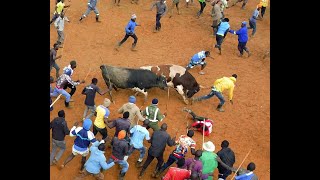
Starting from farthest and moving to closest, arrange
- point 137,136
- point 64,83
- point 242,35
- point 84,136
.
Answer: point 242,35
point 64,83
point 137,136
point 84,136

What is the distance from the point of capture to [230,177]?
1092 centimetres

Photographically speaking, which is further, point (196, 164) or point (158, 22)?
point (158, 22)

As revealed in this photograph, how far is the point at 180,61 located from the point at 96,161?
26.4 ft

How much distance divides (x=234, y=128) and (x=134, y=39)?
5903 millimetres

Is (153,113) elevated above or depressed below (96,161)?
above

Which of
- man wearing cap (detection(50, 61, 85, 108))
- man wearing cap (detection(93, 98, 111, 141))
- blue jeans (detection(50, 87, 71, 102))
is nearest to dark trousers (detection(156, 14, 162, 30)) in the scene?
man wearing cap (detection(50, 61, 85, 108))

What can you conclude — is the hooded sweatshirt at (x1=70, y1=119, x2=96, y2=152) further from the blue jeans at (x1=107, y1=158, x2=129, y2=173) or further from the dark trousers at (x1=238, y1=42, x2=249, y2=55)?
the dark trousers at (x1=238, y1=42, x2=249, y2=55)

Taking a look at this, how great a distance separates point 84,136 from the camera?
9.44m

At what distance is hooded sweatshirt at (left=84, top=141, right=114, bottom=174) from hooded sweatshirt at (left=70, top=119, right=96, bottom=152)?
0.75 ft

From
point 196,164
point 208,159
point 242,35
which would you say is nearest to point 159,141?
point 196,164

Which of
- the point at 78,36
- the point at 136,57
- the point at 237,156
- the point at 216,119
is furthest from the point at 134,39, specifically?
the point at 237,156

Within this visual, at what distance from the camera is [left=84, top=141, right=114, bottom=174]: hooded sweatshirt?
30.2 feet

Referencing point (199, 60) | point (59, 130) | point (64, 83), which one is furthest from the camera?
point (199, 60)

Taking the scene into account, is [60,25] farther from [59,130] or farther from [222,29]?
[59,130]
